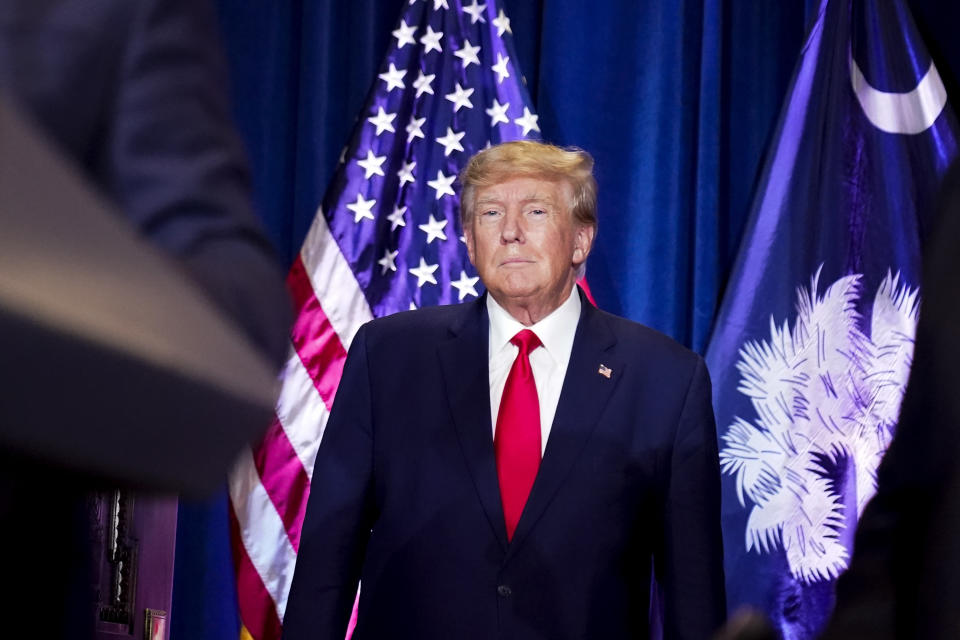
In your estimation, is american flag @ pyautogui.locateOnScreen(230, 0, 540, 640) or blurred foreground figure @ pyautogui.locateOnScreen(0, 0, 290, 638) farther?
american flag @ pyautogui.locateOnScreen(230, 0, 540, 640)

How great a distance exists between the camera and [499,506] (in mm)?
2418

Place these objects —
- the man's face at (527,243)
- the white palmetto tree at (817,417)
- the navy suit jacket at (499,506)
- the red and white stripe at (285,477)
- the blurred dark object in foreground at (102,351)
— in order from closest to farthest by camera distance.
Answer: the blurred dark object in foreground at (102,351), the navy suit jacket at (499,506), the man's face at (527,243), the white palmetto tree at (817,417), the red and white stripe at (285,477)

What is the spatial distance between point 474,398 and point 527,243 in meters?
0.42

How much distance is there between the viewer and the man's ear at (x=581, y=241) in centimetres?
282

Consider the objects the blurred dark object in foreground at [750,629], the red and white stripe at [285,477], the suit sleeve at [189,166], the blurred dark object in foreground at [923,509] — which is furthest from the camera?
the red and white stripe at [285,477]

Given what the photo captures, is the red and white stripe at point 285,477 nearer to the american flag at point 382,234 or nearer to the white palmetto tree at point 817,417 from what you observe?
the american flag at point 382,234

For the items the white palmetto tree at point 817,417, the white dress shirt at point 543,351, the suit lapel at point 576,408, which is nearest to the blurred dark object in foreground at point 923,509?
the suit lapel at point 576,408

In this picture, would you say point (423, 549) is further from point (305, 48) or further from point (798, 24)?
point (798, 24)

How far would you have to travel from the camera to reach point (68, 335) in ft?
0.89

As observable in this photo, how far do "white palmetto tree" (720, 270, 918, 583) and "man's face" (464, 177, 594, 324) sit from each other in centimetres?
79

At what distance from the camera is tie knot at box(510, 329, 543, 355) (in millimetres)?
2619

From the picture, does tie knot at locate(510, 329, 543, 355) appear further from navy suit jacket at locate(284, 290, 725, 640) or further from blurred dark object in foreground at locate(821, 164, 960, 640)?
blurred dark object in foreground at locate(821, 164, 960, 640)

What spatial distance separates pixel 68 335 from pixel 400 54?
3.31 metres

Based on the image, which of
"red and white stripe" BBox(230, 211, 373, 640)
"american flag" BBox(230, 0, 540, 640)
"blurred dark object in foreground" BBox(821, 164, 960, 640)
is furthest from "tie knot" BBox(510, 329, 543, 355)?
"blurred dark object in foreground" BBox(821, 164, 960, 640)
